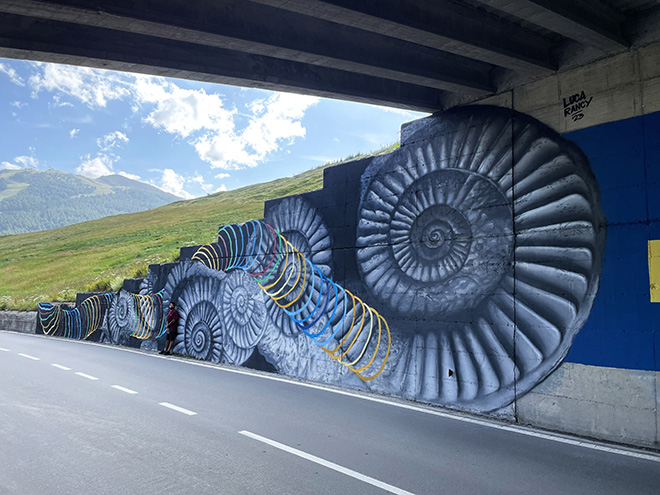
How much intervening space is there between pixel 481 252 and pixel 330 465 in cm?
442

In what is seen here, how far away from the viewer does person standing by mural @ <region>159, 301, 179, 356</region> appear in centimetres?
1659

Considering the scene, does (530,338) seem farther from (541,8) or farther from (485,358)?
(541,8)

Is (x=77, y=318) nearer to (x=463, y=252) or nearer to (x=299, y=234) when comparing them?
(x=299, y=234)

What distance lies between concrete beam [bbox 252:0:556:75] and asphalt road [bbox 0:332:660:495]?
5.03 meters

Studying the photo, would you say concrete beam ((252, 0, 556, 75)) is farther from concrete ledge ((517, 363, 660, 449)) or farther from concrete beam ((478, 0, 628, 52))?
concrete ledge ((517, 363, 660, 449))

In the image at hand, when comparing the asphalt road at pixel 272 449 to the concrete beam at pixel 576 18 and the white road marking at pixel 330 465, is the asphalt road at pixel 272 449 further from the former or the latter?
the concrete beam at pixel 576 18

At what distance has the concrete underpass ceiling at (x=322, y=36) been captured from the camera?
230 inches

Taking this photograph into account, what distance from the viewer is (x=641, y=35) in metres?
6.57

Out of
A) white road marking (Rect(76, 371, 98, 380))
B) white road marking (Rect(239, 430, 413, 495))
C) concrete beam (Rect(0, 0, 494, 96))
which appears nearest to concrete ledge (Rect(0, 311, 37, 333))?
white road marking (Rect(76, 371, 98, 380))

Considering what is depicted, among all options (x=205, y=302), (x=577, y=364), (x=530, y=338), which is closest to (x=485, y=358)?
(x=530, y=338)

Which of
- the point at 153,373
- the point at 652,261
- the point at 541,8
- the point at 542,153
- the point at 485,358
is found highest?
the point at 541,8

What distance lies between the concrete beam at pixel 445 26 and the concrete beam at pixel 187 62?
204 cm

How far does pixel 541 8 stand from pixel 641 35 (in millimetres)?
1845
